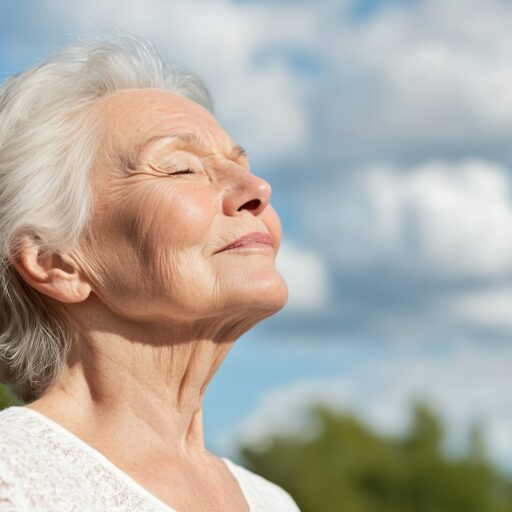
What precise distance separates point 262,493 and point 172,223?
142 centimetres

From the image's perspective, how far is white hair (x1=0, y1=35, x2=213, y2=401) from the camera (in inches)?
131

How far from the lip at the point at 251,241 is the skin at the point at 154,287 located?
0.02 metres

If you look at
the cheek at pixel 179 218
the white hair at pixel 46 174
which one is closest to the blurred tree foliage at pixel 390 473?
the white hair at pixel 46 174

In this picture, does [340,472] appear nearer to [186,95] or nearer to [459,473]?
[459,473]

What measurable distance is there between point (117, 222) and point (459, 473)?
2448cm

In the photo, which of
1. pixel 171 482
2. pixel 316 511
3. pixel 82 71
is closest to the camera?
pixel 171 482

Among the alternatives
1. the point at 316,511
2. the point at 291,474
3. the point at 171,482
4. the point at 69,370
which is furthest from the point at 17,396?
the point at 291,474

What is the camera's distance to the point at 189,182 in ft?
10.9

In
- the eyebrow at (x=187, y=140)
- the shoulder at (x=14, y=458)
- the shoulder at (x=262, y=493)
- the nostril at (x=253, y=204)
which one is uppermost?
the eyebrow at (x=187, y=140)

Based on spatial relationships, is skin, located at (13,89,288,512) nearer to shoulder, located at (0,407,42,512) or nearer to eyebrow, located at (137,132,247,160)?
eyebrow, located at (137,132,247,160)

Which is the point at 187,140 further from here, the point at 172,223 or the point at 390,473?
the point at 390,473

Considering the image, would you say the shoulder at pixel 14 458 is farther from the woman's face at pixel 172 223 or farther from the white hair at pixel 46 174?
the woman's face at pixel 172 223

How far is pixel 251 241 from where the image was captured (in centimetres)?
330

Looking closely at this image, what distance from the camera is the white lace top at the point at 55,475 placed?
116 inches
